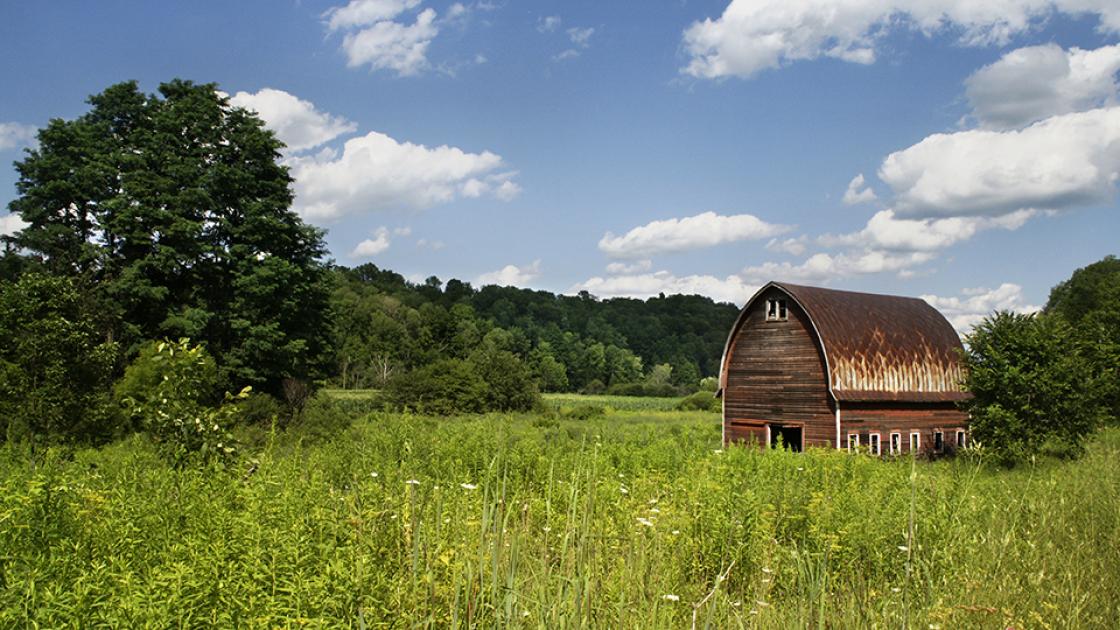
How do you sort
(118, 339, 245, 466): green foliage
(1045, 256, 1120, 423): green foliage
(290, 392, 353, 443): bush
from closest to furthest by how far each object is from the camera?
1. (118, 339, 245, 466): green foliage
2. (290, 392, 353, 443): bush
3. (1045, 256, 1120, 423): green foliage

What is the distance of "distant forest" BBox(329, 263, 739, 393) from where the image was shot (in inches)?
3022

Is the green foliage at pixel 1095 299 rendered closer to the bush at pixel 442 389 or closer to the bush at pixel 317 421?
the bush at pixel 442 389

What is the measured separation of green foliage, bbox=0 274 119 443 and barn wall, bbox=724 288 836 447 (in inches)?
777

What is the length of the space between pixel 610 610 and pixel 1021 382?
2042cm

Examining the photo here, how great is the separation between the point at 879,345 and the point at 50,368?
2543cm

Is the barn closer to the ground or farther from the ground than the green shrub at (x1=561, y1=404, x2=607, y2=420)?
farther from the ground

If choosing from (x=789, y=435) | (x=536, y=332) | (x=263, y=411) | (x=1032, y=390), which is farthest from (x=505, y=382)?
(x=536, y=332)

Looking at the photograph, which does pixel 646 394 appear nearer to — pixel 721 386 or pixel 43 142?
pixel 721 386

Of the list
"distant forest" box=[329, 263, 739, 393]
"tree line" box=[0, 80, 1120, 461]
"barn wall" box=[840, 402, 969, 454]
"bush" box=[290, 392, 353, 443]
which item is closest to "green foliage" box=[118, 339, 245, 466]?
"tree line" box=[0, 80, 1120, 461]

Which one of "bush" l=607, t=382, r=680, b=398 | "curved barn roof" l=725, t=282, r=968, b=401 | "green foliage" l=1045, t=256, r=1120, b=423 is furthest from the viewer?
Result: "bush" l=607, t=382, r=680, b=398

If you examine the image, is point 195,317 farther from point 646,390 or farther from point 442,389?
point 646,390

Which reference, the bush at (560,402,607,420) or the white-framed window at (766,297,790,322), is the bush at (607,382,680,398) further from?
the white-framed window at (766,297,790,322)

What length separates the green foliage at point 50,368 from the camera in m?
17.4

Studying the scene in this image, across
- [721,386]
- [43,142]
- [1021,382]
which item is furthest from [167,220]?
[1021,382]
